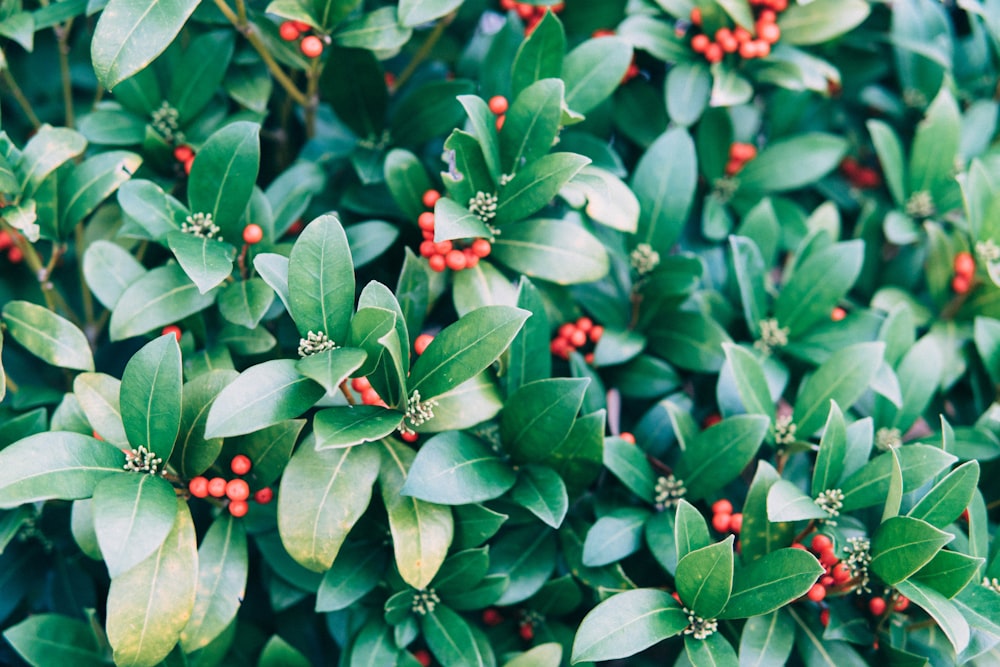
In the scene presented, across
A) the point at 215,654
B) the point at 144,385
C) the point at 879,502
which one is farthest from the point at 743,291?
the point at 215,654

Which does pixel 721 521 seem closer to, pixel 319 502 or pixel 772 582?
pixel 772 582

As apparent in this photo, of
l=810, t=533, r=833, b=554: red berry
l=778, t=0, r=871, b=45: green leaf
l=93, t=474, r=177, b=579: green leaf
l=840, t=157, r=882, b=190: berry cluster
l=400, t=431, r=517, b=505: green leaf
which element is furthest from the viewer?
l=840, t=157, r=882, b=190: berry cluster

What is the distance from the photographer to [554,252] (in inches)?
73.7

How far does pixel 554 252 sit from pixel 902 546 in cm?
94

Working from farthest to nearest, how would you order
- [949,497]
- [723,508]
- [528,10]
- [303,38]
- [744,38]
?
[528,10], [744,38], [303,38], [723,508], [949,497]

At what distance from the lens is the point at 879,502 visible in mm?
1764

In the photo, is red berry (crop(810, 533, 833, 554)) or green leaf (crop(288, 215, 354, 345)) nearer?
green leaf (crop(288, 215, 354, 345))

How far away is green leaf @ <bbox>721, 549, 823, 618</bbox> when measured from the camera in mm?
1551

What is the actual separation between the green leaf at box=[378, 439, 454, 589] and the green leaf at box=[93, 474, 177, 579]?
410mm

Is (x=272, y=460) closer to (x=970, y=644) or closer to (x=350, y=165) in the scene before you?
(x=350, y=165)

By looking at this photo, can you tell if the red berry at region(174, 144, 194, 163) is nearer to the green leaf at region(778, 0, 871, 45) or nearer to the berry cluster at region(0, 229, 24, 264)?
the berry cluster at region(0, 229, 24, 264)

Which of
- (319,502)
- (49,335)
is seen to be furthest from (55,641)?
(319,502)

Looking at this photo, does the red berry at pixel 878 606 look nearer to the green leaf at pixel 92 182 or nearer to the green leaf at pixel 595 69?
the green leaf at pixel 595 69

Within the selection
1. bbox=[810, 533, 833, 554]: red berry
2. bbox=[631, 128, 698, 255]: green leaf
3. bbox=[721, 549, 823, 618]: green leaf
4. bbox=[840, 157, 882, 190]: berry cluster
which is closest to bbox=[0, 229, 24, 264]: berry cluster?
bbox=[631, 128, 698, 255]: green leaf
